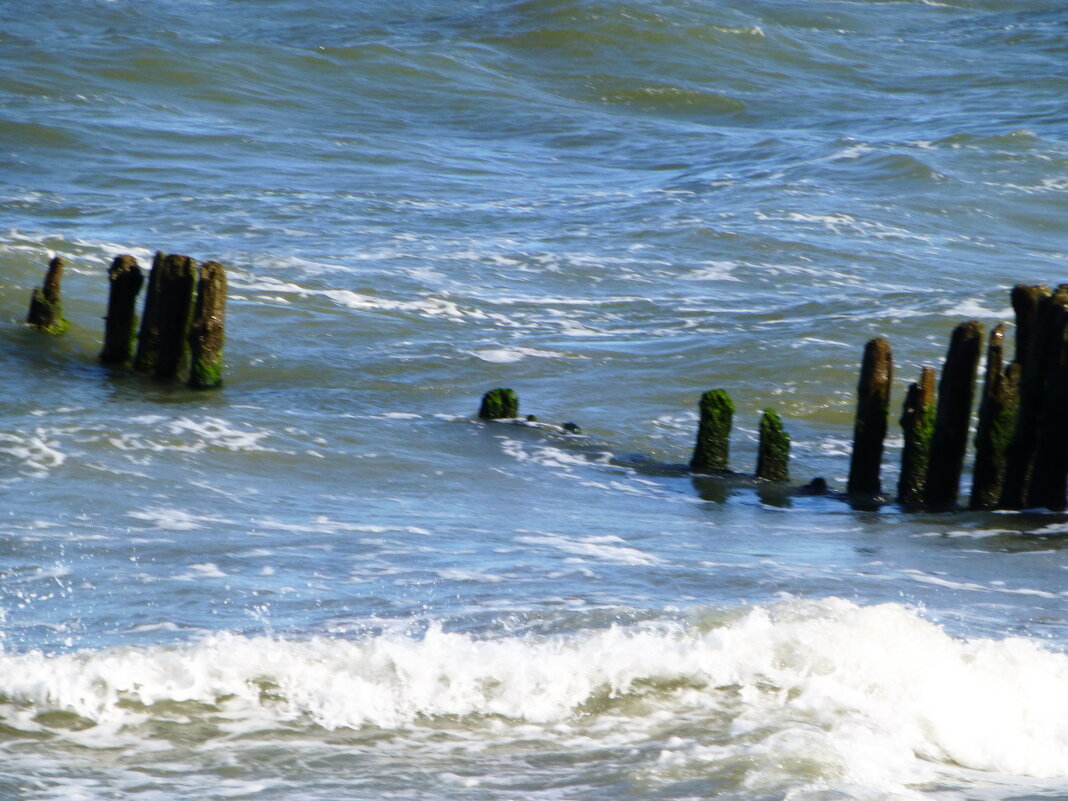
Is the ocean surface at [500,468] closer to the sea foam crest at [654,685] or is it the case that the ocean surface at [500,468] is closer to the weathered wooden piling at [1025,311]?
the sea foam crest at [654,685]

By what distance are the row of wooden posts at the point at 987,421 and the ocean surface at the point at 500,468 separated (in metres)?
0.35

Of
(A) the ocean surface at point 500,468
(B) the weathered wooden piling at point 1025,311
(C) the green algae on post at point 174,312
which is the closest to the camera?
(A) the ocean surface at point 500,468

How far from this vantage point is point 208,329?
1134cm

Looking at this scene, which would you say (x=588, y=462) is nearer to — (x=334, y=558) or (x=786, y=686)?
(x=334, y=558)

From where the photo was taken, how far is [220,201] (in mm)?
19750

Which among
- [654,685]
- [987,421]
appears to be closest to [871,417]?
[987,421]

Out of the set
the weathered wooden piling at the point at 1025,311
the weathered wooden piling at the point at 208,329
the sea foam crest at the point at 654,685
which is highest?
the weathered wooden piling at the point at 1025,311

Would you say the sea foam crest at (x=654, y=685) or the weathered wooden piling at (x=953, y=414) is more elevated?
the weathered wooden piling at (x=953, y=414)

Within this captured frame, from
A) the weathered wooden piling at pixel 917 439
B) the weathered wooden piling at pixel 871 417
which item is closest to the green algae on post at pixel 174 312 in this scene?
the weathered wooden piling at pixel 871 417

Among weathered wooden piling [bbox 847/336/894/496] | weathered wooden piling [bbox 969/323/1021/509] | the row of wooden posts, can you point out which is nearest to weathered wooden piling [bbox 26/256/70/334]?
the row of wooden posts

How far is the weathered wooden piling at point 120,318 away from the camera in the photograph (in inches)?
460

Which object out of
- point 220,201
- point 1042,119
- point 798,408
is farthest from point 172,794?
point 1042,119

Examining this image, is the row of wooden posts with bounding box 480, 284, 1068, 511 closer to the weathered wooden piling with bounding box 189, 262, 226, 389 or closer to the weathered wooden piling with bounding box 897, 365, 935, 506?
the weathered wooden piling with bounding box 897, 365, 935, 506

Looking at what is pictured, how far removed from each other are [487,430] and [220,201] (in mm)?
10088
